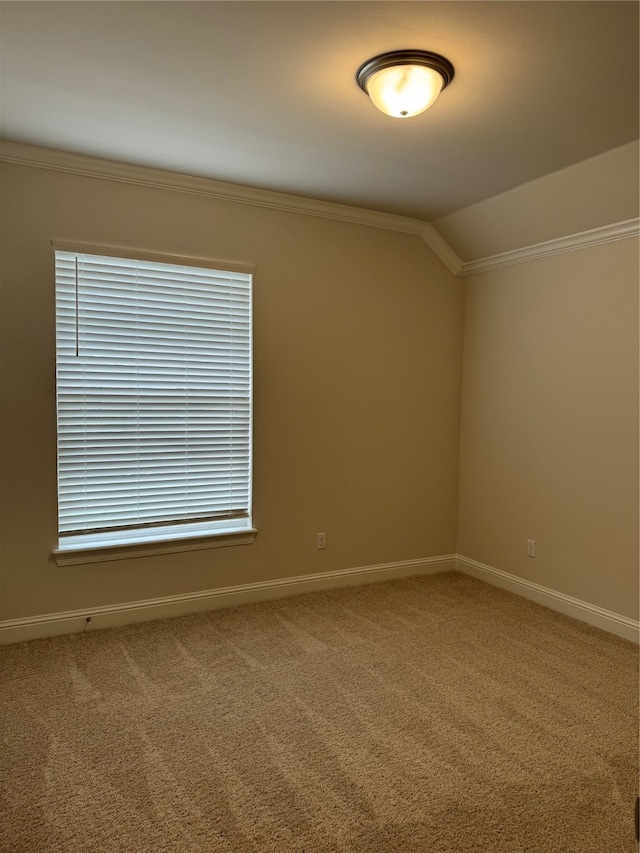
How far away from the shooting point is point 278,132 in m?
2.84

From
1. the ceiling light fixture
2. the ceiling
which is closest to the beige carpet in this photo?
the ceiling light fixture

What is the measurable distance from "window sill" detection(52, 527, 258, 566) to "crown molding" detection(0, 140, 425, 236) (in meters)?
2.09

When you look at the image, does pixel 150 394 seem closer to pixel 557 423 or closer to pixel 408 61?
pixel 408 61

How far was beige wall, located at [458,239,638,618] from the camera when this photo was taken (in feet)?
11.2

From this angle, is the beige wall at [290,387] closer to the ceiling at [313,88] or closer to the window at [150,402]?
the window at [150,402]

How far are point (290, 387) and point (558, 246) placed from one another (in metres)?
1.96

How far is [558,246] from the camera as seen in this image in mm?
3748

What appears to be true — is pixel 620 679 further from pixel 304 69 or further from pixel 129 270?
pixel 129 270

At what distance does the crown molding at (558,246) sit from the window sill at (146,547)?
8.40 feet

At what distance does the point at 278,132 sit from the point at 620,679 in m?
3.20

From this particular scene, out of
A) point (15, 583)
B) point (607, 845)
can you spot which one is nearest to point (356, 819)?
point (607, 845)

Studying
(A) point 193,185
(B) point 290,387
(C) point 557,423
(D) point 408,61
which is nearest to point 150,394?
(B) point 290,387

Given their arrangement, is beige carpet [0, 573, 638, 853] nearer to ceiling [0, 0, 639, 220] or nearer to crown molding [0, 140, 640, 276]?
Result: crown molding [0, 140, 640, 276]

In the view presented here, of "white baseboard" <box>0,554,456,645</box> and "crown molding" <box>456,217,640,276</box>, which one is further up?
"crown molding" <box>456,217,640,276</box>
